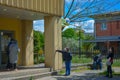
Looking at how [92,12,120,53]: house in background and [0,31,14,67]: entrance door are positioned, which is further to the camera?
[92,12,120,53]: house in background

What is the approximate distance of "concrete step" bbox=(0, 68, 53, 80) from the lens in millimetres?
15099

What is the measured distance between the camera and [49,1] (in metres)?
18.6

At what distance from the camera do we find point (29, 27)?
847 inches

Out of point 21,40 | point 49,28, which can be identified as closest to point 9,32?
point 21,40

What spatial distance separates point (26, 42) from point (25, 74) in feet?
17.2

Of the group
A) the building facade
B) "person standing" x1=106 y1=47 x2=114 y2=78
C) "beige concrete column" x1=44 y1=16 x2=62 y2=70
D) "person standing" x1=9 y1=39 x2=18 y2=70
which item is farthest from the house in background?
"person standing" x1=9 y1=39 x2=18 y2=70

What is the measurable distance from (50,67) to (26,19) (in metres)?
4.17

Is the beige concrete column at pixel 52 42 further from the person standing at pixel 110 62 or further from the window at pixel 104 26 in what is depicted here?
the window at pixel 104 26

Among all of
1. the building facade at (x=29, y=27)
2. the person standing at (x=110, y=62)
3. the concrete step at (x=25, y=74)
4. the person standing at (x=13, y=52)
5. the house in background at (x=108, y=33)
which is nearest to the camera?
the concrete step at (x=25, y=74)

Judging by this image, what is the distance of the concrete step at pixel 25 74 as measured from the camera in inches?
594

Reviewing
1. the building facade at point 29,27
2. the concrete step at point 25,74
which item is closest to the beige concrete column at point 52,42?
the building facade at point 29,27

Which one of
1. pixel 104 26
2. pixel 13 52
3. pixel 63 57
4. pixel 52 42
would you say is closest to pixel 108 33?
pixel 104 26

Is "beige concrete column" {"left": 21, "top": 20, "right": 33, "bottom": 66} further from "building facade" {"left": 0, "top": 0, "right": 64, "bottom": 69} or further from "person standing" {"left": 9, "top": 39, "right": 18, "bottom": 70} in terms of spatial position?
"person standing" {"left": 9, "top": 39, "right": 18, "bottom": 70}

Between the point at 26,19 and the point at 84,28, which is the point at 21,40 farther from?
the point at 84,28
